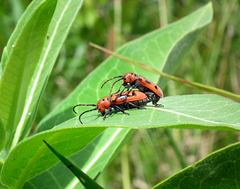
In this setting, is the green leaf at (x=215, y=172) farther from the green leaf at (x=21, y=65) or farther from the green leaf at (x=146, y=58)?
the green leaf at (x=146, y=58)

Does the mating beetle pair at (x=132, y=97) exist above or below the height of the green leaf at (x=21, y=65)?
below

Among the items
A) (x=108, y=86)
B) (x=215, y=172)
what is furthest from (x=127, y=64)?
(x=215, y=172)

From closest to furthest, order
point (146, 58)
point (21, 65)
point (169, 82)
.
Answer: point (21, 65)
point (146, 58)
point (169, 82)

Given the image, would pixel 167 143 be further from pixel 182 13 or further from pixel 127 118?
pixel 127 118

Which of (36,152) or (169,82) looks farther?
(169,82)

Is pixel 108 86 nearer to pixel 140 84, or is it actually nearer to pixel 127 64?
pixel 140 84

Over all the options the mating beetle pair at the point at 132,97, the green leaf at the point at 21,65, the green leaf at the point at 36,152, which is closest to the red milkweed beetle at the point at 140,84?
the mating beetle pair at the point at 132,97

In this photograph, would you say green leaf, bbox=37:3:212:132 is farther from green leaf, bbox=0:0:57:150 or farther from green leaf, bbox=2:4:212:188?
green leaf, bbox=0:0:57:150
